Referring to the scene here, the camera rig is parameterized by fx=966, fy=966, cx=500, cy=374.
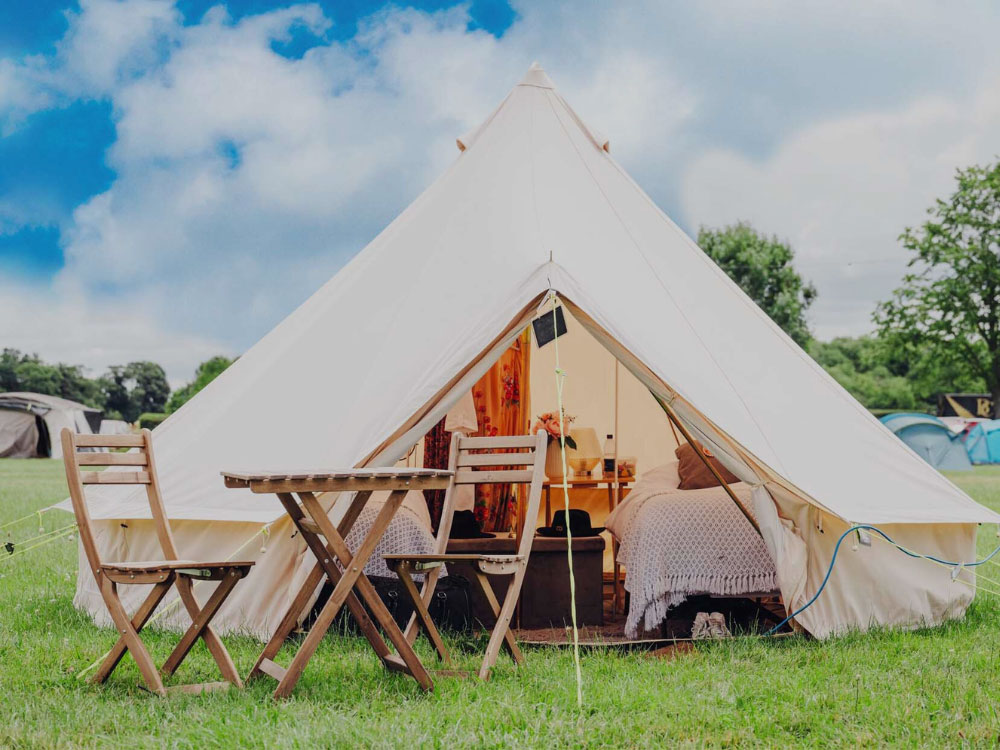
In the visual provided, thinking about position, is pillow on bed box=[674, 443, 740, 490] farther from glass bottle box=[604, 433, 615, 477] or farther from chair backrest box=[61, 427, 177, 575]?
chair backrest box=[61, 427, 177, 575]

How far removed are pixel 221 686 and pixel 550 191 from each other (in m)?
2.74

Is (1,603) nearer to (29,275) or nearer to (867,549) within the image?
(867,549)

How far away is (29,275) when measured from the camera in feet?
82.7

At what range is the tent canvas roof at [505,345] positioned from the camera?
148 inches

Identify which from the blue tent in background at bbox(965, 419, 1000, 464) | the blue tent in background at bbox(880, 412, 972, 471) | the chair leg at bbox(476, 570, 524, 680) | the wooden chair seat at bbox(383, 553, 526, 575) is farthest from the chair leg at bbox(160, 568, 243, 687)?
the blue tent in background at bbox(965, 419, 1000, 464)

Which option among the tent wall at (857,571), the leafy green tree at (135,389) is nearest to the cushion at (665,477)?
the tent wall at (857,571)

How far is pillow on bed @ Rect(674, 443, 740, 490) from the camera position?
4.98 metres

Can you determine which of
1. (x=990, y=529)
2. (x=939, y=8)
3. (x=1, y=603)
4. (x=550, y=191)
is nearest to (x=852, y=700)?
(x=550, y=191)

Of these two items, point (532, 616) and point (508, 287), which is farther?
point (532, 616)

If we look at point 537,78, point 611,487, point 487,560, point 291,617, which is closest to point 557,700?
point 487,560

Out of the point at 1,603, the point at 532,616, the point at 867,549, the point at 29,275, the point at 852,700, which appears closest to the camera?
the point at 852,700

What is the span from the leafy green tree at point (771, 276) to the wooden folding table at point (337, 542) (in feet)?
74.6

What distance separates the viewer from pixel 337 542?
9.26ft

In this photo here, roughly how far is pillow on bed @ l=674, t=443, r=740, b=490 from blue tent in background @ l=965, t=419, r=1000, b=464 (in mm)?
15964
